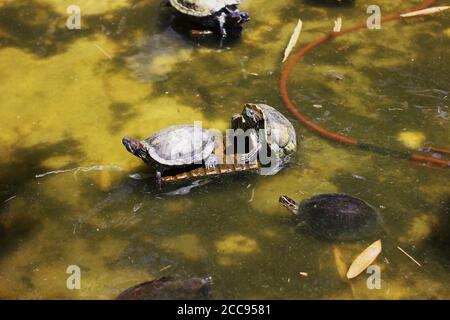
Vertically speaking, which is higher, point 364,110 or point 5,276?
point 364,110

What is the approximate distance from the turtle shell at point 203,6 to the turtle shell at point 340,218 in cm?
416

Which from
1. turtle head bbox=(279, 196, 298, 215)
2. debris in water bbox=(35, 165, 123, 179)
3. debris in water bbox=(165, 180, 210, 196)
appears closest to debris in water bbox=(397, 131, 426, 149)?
turtle head bbox=(279, 196, 298, 215)

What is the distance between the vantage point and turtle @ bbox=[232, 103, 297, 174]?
624 centimetres

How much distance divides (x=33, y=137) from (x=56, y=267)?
2164 mm

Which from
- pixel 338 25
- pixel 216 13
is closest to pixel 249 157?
pixel 216 13

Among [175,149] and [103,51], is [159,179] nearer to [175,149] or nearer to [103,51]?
[175,149]

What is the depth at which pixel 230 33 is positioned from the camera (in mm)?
8703

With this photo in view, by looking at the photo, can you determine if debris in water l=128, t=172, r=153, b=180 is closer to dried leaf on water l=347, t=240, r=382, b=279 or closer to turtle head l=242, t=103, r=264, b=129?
turtle head l=242, t=103, r=264, b=129

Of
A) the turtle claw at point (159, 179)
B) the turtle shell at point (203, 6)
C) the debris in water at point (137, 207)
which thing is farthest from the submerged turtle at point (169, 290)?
the turtle shell at point (203, 6)

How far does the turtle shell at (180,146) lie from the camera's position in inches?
236

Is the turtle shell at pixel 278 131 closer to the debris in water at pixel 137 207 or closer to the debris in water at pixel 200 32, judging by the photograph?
the debris in water at pixel 137 207

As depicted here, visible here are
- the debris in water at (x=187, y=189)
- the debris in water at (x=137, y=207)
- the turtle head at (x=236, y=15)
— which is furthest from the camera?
the turtle head at (x=236, y=15)
